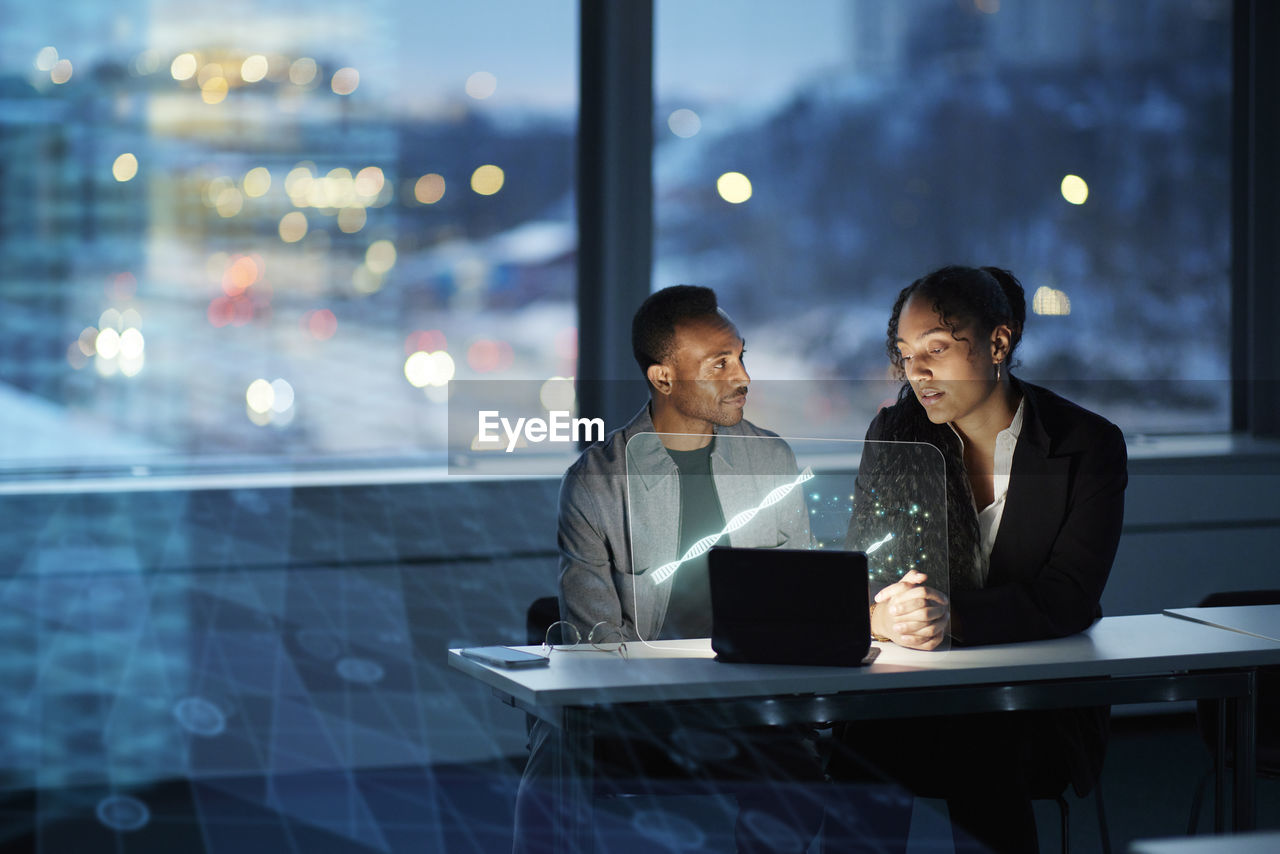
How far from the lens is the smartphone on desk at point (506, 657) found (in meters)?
2.23

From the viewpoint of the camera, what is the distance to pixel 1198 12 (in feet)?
16.7

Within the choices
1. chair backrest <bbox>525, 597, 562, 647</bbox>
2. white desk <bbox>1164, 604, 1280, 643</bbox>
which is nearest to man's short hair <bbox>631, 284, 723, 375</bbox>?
chair backrest <bbox>525, 597, 562, 647</bbox>

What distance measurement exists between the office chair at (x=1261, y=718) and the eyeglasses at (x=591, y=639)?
4.05 ft

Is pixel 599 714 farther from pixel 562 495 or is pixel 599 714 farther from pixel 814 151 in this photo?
pixel 814 151

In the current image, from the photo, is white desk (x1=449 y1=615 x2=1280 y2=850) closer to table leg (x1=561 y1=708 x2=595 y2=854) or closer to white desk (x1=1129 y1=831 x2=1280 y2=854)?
table leg (x1=561 y1=708 x2=595 y2=854)

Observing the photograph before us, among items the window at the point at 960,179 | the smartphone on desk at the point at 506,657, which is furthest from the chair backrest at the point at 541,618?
the window at the point at 960,179

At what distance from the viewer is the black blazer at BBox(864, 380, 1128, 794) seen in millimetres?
2514

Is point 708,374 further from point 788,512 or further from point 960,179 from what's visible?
point 960,179

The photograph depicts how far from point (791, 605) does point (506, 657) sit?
0.49 m

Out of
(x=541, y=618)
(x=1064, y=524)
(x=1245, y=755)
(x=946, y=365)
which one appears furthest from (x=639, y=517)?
(x=1245, y=755)

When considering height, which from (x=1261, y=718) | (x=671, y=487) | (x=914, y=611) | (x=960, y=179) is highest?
(x=960, y=179)

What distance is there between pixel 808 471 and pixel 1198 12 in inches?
145

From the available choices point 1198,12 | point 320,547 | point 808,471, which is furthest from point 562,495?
point 1198,12

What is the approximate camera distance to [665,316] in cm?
284
